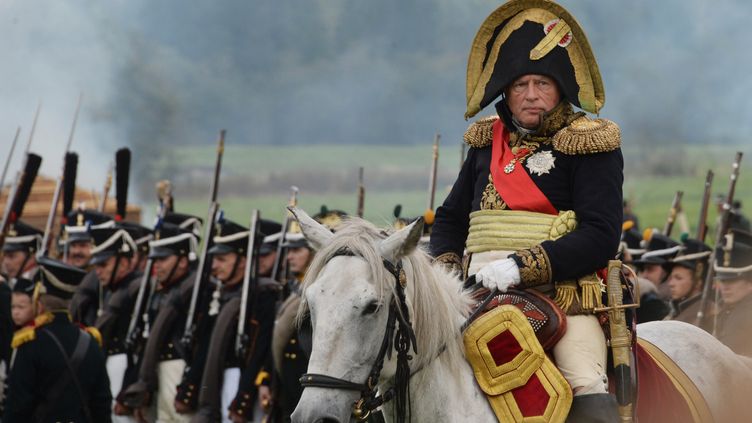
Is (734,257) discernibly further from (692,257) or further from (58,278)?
(58,278)

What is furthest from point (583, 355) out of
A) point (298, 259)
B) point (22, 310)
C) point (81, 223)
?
point (81, 223)

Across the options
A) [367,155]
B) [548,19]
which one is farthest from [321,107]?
[548,19]

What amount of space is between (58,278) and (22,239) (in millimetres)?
5615

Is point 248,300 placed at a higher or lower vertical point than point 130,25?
lower

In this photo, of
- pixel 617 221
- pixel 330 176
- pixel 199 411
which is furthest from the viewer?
pixel 330 176

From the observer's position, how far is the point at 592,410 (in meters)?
4.50

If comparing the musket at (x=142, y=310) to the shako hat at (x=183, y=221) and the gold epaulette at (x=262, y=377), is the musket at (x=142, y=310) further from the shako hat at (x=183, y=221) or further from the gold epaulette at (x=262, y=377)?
the gold epaulette at (x=262, y=377)

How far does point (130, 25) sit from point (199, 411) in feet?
43.0

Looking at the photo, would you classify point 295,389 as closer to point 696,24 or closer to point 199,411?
point 199,411

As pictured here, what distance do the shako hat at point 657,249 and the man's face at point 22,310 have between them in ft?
16.8

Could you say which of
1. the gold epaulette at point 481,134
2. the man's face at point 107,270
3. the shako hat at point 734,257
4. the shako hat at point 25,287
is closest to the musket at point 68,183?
the man's face at point 107,270

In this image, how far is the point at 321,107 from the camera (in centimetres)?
2100

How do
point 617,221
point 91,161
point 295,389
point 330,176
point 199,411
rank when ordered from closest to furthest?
point 617,221, point 295,389, point 199,411, point 330,176, point 91,161

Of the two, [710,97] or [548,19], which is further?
[710,97]
